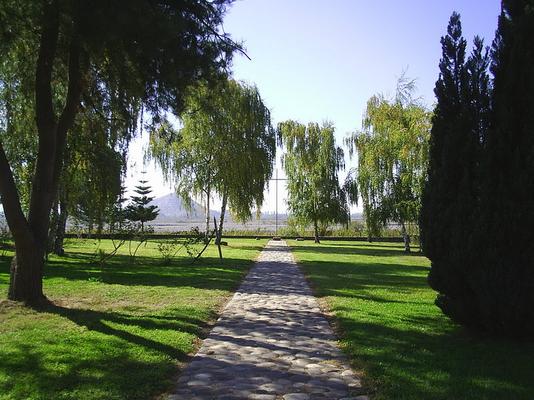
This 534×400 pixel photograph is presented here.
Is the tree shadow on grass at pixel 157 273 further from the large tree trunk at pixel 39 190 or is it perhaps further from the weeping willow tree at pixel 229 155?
the weeping willow tree at pixel 229 155

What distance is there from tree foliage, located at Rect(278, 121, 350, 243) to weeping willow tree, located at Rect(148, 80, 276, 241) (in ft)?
25.6

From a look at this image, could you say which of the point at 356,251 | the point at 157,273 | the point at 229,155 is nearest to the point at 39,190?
the point at 157,273

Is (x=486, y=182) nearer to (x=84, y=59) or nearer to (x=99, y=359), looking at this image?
(x=99, y=359)

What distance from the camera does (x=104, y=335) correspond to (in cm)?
666

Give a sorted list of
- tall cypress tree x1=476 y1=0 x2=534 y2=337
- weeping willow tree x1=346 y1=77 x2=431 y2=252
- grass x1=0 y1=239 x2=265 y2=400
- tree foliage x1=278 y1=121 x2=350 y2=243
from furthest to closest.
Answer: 1. tree foliage x1=278 y1=121 x2=350 y2=243
2. weeping willow tree x1=346 y1=77 x2=431 y2=252
3. tall cypress tree x1=476 y1=0 x2=534 y2=337
4. grass x1=0 y1=239 x2=265 y2=400

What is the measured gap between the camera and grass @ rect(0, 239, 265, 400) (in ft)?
15.0

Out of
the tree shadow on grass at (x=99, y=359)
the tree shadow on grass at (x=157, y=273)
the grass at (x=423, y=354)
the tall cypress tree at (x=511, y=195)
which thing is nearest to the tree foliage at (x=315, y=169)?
the tree shadow on grass at (x=157, y=273)

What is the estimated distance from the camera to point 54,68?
984 cm

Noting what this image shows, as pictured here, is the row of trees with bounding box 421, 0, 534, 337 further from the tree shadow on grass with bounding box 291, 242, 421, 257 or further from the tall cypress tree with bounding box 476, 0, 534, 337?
the tree shadow on grass with bounding box 291, 242, 421, 257

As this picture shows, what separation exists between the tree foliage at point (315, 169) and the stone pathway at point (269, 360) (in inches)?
1158

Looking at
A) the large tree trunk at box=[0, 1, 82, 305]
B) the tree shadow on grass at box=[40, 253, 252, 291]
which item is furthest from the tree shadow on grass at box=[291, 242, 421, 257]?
the large tree trunk at box=[0, 1, 82, 305]

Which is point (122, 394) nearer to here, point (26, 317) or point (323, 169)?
point (26, 317)

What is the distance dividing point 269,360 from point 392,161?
74.0 ft

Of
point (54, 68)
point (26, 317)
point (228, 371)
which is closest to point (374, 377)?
point (228, 371)
